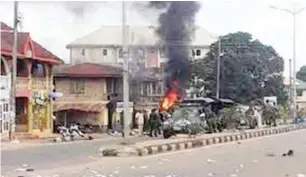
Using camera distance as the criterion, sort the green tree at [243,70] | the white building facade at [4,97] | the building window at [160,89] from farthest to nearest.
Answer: the green tree at [243,70] → the building window at [160,89] → the white building facade at [4,97]

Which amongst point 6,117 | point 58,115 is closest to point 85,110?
point 58,115

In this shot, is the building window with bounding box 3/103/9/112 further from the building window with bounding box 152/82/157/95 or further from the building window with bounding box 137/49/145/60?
the building window with bounding box 152/82/157/95

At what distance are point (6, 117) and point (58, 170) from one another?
23.5 meters

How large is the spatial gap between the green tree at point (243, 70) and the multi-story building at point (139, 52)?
2086mm

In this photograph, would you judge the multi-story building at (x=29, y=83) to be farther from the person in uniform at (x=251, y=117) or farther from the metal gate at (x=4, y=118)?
the person in uniform at (x=251, y=117)

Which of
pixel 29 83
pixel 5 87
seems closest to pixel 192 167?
pixel 5 87

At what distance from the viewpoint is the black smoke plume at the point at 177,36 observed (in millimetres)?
41881

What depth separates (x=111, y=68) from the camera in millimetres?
59125

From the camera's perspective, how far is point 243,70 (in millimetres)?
67625

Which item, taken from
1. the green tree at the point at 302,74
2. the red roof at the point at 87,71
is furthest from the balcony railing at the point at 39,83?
the green tree at the point at 302,74

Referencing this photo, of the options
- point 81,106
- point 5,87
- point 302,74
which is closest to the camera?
point 5,87

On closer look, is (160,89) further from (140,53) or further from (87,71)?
(87,71)

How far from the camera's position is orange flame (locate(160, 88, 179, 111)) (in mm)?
45787

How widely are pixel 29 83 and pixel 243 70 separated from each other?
1096 inches
